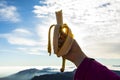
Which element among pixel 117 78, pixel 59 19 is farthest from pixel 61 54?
pixel 117 78

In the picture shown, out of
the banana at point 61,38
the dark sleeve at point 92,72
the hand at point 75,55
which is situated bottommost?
the dark sleeve at point 92,72

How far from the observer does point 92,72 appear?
4688 mm

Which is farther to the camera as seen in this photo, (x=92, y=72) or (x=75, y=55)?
(x=75, y=55)

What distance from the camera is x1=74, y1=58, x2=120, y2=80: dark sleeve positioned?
4.63m

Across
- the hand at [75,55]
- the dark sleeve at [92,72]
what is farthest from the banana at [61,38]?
the dark sleeve at [92,72]

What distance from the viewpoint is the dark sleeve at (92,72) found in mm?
4629

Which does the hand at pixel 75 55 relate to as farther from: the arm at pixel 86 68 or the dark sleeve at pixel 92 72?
the dark sleeve at pixel 92 72

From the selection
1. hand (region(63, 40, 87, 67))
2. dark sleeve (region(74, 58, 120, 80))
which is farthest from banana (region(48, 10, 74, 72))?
dark sleeve (region(74, 58, 120, 80))

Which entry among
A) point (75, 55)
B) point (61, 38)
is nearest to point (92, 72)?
point (75, 55)

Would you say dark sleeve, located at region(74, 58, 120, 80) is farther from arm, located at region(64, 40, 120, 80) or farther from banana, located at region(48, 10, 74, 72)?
banana, located at region(48, 10, 74, 72)

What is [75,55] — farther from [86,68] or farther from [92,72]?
[92,72]

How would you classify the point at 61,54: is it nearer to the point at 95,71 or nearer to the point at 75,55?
the point at 75,55

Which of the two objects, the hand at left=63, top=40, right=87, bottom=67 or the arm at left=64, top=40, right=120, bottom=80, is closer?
the arm at left=64, top=40, right=120, bottom=80

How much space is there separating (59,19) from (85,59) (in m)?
0.74
